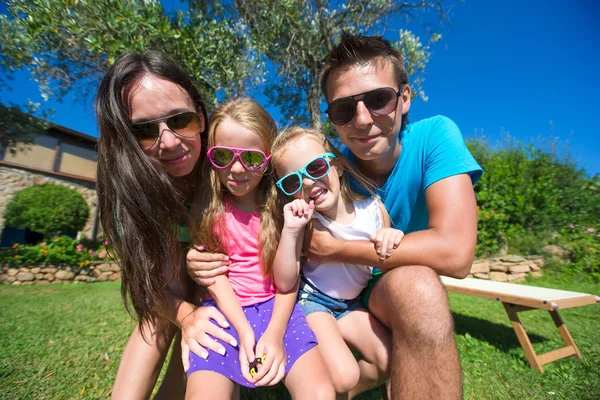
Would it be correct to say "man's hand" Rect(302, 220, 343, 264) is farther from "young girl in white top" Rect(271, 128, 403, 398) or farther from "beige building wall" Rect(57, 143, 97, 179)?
"beige building wall" Rect(57, 143, 97, 179)

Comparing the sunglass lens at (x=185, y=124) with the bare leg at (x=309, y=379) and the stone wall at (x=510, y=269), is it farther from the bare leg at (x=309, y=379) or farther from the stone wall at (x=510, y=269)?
the stone wall at (x=510, y=269)

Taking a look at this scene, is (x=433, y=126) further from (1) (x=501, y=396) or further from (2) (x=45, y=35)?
(2) (x=45, y=35)

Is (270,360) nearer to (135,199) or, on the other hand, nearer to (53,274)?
(135,199)

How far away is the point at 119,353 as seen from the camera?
346cm

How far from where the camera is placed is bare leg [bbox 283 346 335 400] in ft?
5.11

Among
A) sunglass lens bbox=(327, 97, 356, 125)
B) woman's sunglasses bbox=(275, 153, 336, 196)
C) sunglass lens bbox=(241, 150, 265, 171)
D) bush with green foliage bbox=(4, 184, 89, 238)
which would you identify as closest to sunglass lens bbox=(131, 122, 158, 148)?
sunglass lens bbox=(241, 150, 265, 171)

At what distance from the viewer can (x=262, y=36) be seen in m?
7.74

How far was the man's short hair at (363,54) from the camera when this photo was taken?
7.43 feet

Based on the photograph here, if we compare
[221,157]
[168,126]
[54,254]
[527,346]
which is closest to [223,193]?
[221,157]

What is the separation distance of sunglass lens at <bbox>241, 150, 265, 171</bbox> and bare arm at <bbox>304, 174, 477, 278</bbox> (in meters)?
0.66

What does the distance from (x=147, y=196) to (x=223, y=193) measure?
0.57 m

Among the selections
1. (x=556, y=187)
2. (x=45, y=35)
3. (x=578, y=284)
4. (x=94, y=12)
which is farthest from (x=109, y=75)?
(x=556, y=187)


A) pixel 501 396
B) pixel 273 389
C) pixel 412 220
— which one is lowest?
pixel 273 389

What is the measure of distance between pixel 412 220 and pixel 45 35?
8018mm
